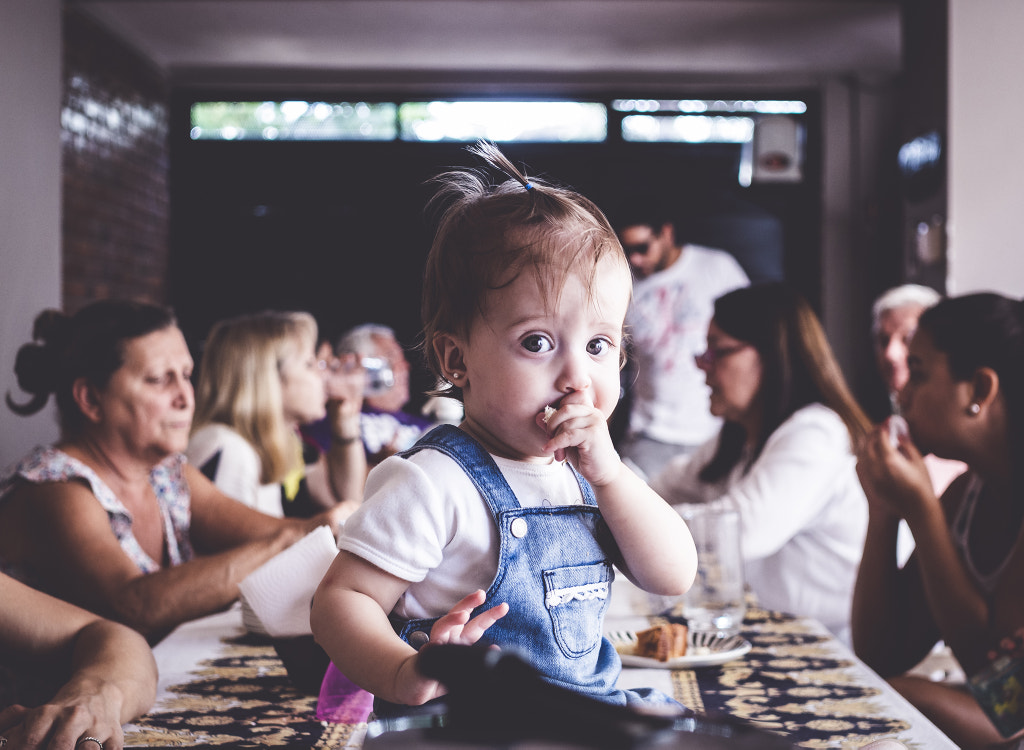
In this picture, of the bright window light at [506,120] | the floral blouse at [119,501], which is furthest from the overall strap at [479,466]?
the bright window light at [506,120]

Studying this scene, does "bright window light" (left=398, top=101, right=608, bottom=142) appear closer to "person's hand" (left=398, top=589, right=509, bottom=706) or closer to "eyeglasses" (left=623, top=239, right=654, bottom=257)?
"eyeglasses" (left=623, top=239, right=654, bottom=257)

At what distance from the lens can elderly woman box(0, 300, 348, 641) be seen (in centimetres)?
158

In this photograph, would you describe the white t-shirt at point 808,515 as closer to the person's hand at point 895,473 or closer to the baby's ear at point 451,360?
the person's hand at point 895,473

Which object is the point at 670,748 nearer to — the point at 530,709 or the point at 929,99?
the point at 530,709

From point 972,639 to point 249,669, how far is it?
1092mm

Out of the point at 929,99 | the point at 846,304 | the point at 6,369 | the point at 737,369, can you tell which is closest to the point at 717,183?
the point at 846,304

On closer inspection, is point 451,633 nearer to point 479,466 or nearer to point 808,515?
point 479,466

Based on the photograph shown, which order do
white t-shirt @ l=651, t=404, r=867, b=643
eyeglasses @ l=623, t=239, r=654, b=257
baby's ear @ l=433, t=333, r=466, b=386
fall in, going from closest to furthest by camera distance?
baby's ear @ l=433, t=333, r=466, b=386 → white t-shirt @ l=651, t=404, r=867, b=643 → eyeglasses @ l=623, t=239, r=654, b=257

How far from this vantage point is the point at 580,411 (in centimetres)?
73

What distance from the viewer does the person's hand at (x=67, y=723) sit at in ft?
2.79

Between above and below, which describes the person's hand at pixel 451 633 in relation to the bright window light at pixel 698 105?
below

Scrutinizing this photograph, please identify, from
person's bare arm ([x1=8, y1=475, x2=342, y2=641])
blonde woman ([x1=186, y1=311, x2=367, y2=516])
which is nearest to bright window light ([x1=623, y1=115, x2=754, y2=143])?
blonde woman ([x1=186, y1=311, x2=367, y2=516])

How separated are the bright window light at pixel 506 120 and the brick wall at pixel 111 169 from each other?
1.66 meters

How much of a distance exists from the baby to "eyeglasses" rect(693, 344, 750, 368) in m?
1.61
